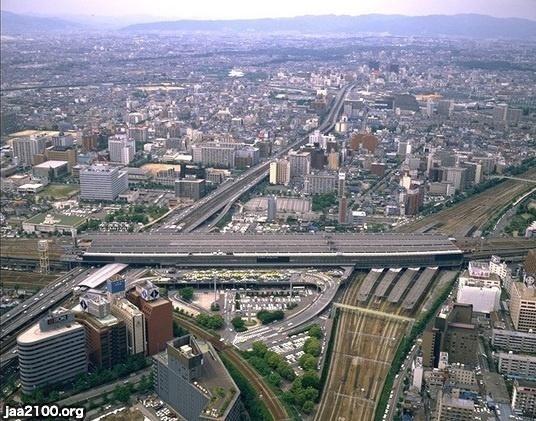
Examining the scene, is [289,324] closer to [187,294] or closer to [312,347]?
[312,347]

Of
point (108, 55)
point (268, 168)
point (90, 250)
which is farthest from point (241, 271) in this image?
point (108, 55)

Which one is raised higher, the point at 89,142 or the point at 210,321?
the point at 89,142

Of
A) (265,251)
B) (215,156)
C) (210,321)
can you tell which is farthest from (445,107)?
(210,321)

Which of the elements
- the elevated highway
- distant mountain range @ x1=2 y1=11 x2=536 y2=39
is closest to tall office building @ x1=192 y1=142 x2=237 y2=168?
the elevated highway

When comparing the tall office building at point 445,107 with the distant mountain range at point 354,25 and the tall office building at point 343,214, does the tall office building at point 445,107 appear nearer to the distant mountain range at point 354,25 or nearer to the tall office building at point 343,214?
the distant mountain range at point 354,25

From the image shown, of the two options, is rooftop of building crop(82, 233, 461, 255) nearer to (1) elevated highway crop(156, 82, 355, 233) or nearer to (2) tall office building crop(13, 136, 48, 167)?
(1) elevated highway crop(156, 82, 355, 233)

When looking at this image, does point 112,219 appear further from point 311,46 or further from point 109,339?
point 311,46
